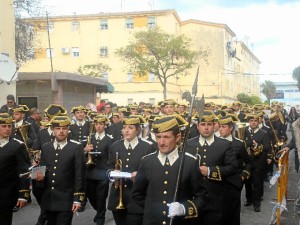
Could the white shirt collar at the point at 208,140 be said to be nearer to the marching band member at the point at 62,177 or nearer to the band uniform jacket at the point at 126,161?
the band uniform jacket at the point at 126,161

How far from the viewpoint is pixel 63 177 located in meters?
6.98

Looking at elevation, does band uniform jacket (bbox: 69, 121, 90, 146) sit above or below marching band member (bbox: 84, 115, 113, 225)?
above

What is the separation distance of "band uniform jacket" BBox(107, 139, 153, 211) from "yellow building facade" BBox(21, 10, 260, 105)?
45358 mm

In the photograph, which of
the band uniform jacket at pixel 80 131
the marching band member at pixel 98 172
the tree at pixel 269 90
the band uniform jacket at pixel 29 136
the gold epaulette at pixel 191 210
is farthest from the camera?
the tree at pixel 269 90

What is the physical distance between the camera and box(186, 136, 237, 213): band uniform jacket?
268 inches

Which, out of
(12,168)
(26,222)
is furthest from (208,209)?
(26,222)

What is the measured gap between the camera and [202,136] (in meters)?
7.19

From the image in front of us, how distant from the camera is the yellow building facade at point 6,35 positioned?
68.3ft

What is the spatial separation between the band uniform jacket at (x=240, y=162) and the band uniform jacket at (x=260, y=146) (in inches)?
108

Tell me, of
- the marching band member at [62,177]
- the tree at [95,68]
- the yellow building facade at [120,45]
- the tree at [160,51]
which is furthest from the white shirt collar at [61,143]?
the yellow building facade at [120,45]

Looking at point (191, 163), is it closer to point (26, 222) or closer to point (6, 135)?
point (6, 135)

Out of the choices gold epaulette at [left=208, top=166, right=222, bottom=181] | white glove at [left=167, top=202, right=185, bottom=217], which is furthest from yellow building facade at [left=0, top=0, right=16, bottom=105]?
white glove at [left=167, top=202, right=185, bottom=217]

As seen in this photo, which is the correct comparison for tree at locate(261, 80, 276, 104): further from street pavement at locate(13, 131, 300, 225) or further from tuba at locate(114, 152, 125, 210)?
tuba at locate(114, 152, 125, 210)

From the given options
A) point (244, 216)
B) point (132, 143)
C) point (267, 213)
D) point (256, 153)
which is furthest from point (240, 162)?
point (256, 153)
